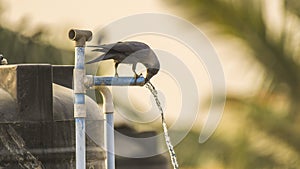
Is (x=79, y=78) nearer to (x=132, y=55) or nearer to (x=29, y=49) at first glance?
(x=132, y=55)

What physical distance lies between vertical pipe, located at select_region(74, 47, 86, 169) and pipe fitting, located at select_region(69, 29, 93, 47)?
0.06 feet

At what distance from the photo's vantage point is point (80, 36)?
10.4ft

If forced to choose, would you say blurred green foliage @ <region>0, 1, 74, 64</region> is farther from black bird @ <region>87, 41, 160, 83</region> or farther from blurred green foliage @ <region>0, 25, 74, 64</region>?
black bird @ <region>87, 41, 160, 83</region>

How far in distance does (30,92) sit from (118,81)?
277 millimetres

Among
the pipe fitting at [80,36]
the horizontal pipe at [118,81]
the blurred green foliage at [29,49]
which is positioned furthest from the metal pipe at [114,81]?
the blurred green foliage at [29,49]

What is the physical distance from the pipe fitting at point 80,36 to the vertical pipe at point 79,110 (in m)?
0.02

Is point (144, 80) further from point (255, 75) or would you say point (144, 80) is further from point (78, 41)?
point (255, 75)

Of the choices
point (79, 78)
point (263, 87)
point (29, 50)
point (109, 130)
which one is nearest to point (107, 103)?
point (109, 130)

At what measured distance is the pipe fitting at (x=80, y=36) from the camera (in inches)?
124

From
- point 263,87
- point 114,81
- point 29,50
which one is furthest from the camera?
point 29,50

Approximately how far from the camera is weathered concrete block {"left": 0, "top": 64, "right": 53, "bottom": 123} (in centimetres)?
329

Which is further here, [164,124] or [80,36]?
[164,124]

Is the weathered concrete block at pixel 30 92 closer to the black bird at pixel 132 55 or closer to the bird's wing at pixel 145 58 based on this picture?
the black bird at pixel 132 55

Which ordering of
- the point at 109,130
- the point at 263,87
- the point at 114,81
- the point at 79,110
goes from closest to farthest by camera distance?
the point at 79,110 → the point at 114,81 → the point at 109,130 → the point at 263,87
